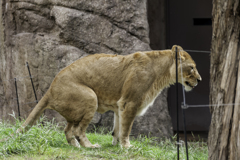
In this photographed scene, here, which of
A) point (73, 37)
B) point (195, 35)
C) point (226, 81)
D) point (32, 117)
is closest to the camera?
point (226, 81)

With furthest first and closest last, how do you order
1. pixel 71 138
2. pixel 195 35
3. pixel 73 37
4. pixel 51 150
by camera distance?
pixel 195 35 < pixel 73 37 < pixel 71 138 < pixel 51 150

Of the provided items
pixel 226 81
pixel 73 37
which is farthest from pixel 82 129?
pixel 73 37

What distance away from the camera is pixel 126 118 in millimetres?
5281

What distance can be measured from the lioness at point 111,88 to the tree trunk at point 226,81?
1712 millimetres

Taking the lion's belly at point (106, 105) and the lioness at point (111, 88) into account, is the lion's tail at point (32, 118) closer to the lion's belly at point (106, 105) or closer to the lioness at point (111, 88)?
the lioness at point (111, 88)

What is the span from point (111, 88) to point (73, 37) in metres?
2.25

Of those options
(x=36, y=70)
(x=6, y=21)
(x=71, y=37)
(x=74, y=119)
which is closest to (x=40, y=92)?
(x=36, y=70)

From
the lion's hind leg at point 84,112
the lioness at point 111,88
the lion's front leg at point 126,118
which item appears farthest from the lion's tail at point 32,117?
the lion's front leg at point 126,118

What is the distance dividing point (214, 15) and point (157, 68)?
1946 millimetres

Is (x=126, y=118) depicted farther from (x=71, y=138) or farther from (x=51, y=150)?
(x=51, y=150)

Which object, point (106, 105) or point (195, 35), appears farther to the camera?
point (195, 35)

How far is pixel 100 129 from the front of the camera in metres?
7.12

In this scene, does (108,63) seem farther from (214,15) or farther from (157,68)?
(214,15)

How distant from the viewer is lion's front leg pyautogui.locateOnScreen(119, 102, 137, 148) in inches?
207
